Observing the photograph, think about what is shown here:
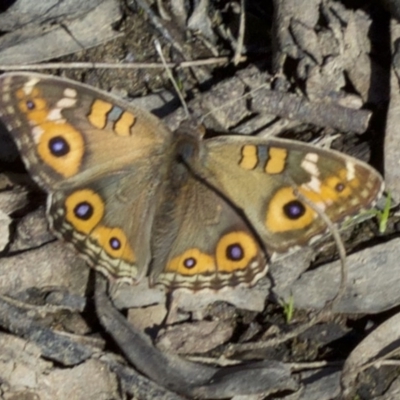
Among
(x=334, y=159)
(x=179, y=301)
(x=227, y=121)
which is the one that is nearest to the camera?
(x=334, y=159)

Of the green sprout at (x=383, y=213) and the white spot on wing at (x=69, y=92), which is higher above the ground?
the white spot on wing at (x=69, y=92)

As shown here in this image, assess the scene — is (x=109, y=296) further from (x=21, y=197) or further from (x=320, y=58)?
(x=320, y=58)

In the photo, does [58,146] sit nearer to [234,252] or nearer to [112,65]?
[112,65]

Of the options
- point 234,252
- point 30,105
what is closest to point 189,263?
point 234,252

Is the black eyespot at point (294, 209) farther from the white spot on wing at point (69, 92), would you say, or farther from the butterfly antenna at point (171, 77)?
the white spot on wing at point (69, 92)

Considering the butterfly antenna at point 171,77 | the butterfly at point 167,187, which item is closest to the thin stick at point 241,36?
the butterfly antenna at point 171,77

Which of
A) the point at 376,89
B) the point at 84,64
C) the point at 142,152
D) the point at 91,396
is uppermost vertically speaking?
the point at 84,64

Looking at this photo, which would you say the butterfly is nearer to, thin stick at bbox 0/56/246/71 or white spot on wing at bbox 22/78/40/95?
white spot on wing at bbox 22/78/40/95

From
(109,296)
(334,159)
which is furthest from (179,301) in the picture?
(334,159)
